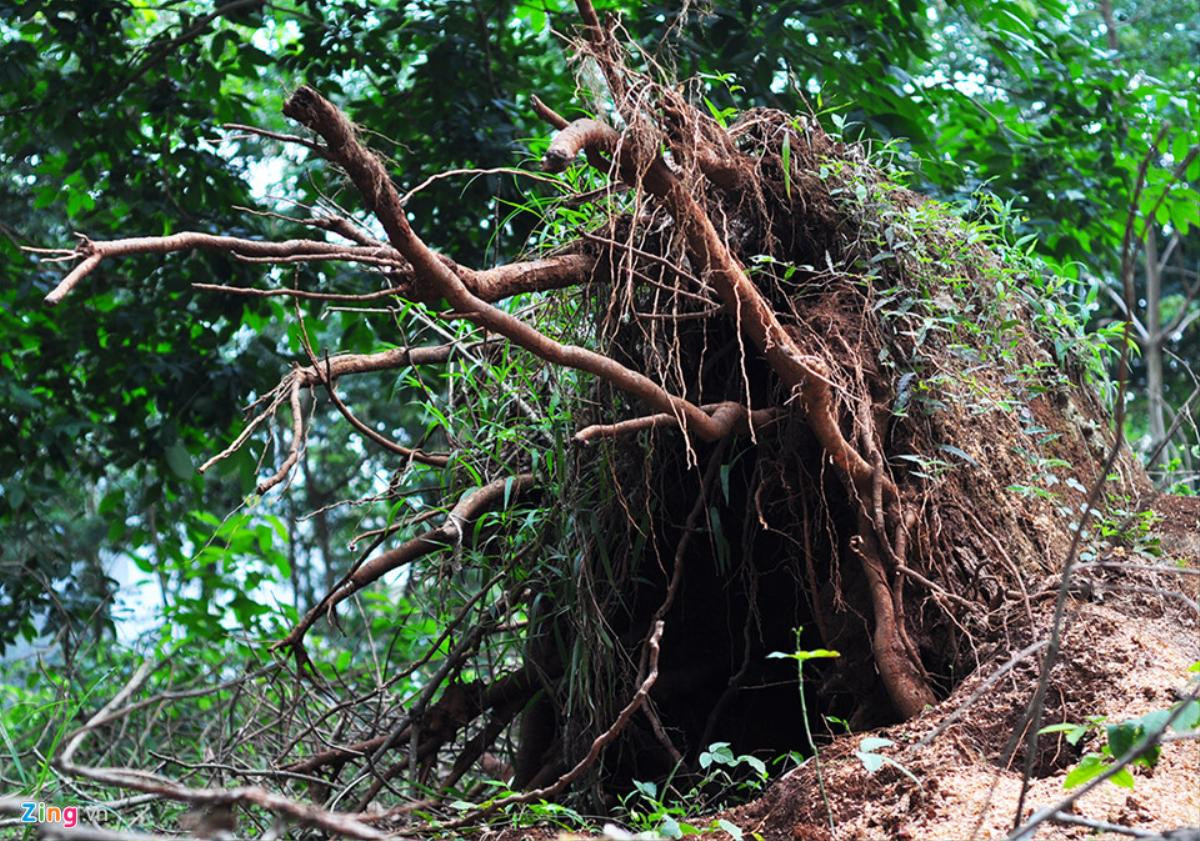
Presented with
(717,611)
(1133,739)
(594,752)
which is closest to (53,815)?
(594,752)

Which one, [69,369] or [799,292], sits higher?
[799,292]

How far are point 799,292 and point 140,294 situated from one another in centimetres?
421

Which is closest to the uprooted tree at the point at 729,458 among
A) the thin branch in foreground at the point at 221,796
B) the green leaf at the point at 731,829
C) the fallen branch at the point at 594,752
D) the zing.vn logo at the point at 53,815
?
the fallen branch at the point at 594,752

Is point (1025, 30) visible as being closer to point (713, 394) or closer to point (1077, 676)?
point (713, 394)

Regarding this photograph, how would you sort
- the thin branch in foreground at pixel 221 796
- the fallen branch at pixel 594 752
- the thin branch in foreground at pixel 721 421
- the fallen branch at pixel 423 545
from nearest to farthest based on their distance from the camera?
the thin branch in foreground at pixel 221 796, the fallen branch at pixel 594 752, the thin branch in foreground at pixel 721 421, the fallen branch at pixel 423 545

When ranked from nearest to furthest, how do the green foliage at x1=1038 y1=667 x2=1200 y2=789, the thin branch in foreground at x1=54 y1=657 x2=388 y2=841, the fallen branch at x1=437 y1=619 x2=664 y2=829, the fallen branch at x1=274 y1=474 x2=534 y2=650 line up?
the thin branch in foreground at x1=54 y1=657 x2=388 y2=841 < the green foliage at x1=1038 y1=667 x2=1200 y2=789 < the fallen branch at x1=437 y1=619 x2=664 y2=829 < the fallen branch at x1=274 y1=474 x2=534 y2=650

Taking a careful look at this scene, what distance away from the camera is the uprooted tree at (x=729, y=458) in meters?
2.53

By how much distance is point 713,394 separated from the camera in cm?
295

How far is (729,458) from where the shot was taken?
2.90 metres

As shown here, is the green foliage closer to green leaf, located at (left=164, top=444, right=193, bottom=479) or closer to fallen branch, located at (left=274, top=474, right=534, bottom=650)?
fallen branch, located at (left=274, top=474, right=534, bottom=650)

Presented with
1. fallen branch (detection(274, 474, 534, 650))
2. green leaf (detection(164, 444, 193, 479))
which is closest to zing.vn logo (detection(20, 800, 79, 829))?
fallen branch (detection(274, 474, 534, 650))

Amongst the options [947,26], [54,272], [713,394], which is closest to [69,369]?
[54,272]

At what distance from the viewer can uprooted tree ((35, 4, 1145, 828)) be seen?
8.29ft

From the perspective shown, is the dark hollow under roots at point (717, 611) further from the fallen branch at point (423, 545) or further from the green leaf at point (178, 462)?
the green leaf at point (178, 462)
